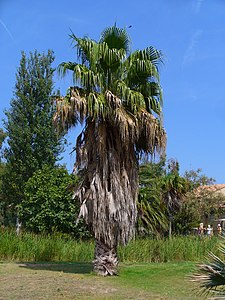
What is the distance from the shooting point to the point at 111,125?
43.3 feet

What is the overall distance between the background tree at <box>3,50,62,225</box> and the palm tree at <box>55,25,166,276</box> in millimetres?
14666

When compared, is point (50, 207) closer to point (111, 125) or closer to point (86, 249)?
point (86, 249)

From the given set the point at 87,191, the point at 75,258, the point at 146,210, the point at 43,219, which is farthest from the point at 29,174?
the point at 87,191

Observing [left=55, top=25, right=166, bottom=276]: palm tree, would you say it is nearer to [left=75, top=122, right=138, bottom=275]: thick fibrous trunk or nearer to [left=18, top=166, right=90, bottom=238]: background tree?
[left=75, top=122, right=138, bottom=275]: thick fibrous trunk

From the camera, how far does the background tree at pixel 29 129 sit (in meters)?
27.9

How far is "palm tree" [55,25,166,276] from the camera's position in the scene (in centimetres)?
1273

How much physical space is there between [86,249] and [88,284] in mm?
6922

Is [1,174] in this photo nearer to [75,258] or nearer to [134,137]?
[75,258]

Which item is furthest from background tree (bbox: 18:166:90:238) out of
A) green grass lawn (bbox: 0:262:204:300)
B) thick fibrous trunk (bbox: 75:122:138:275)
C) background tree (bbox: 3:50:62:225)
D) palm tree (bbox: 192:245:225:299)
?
palm tree (bbox: 192:245:225:299)

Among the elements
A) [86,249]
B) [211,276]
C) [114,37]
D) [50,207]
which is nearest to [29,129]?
[50,207]

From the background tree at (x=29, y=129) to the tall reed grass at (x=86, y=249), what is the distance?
960 centimetres

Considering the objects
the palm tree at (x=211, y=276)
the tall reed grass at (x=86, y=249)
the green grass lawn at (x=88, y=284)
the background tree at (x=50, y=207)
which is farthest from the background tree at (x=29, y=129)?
the palm tree at (x=211, y=276)

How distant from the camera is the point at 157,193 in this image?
83.0 feet

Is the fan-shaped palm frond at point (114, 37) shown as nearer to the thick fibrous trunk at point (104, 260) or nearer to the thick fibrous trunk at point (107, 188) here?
the thick fibrous trunk at point (107, 188)
